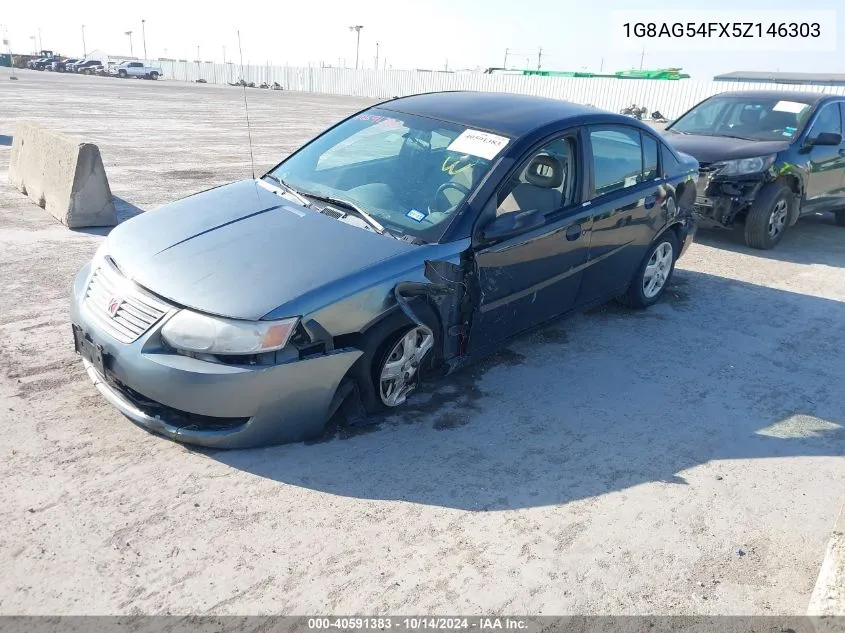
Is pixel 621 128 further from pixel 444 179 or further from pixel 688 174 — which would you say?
pixel 444 179

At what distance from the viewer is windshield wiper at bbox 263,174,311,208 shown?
4.09 m

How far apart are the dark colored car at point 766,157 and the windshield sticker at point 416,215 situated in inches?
190

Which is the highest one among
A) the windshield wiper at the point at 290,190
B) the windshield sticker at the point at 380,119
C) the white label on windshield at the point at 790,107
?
the white label on windshield at the point at 790,107

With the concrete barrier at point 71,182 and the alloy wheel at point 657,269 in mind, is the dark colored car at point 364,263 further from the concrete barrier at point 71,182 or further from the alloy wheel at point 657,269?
the concrete barrier at point 71,182

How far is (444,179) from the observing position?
13.3ft

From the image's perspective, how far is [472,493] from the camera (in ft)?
10.5

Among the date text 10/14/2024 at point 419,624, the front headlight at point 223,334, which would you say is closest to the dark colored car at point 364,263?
the front headlight at point 223,334

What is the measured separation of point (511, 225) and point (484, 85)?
136 feet

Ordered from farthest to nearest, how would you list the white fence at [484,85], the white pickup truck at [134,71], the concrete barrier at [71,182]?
the white pickup truck at [134,71]
the white fence at [484,85]
the concrete barrier at [71,182]

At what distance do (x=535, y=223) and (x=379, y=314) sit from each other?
1306mm

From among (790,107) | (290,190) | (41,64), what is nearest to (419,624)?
(290,190)

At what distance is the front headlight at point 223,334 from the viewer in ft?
9.86

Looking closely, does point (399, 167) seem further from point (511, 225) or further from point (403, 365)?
point (403, 365)

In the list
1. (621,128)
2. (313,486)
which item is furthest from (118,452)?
(621,128)
